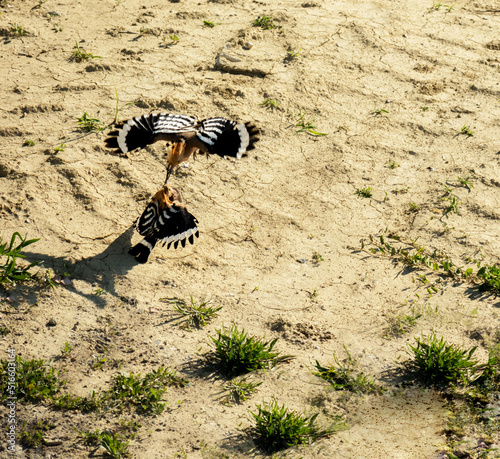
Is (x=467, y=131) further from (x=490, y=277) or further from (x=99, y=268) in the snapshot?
(x=99, y=268)

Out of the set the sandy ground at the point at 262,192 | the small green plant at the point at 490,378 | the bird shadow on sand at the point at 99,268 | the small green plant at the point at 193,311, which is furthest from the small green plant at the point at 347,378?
the bird shadow on sand at the point at 99,268

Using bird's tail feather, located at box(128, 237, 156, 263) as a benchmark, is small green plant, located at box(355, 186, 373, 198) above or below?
above

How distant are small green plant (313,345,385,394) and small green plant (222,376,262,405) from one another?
40 centimetres

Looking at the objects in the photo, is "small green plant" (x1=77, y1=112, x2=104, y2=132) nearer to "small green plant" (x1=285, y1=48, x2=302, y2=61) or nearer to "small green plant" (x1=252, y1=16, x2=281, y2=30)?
"small green plant" (x1=285, y1=48, x2=302, y2=61)

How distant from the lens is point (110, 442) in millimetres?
2887

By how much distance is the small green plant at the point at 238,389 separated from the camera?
323 cm

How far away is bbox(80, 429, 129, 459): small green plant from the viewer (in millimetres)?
2873

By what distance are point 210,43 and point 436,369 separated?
433cm

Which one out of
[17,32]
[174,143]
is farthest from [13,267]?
[17,32]

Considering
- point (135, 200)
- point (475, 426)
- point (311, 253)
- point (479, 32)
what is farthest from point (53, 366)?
point (479, 32)

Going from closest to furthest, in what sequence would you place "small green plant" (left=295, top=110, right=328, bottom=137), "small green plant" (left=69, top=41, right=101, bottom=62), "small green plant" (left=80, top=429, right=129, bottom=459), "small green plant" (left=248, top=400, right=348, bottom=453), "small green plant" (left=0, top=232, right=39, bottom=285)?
"small green plant" (left=80, top=429, right=129, bottom=459)
"small green plant" (left=248, top=400, right=348, bottom=453)
"small green plant" (left=0, top=232, right=39, bottom=285)
"small green plant" (left=295, top=110, right=328, bottom=137)
"small green plant" (left=69, top=41, right=101, bottom=62)

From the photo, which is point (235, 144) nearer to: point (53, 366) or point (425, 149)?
point (53, 366)

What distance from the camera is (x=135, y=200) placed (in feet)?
14.9

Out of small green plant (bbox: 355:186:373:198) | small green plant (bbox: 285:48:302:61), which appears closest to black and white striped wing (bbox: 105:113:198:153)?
small green plant (bbox: 355:186:373:198)
